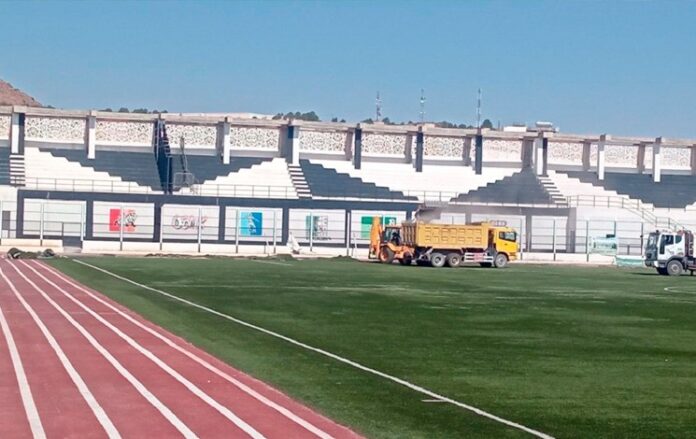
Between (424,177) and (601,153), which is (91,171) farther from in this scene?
(601,153)

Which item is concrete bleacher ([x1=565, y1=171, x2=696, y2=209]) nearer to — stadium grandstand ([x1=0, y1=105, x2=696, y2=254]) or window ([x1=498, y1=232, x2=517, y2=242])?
stadium grandstand ([x1=0, y1=105, x2=696, y2=254])

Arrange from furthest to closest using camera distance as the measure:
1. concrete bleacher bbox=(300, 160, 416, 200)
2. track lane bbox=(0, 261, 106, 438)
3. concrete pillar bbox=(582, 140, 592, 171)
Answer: concrete pillar bbox=(582, 140, 592, 171) → concrete bleacher bbox=(300, 160, 416, 200) → track lane bbox=(0, 261, 106, 438)

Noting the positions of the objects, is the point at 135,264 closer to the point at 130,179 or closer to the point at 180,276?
the point at 180,276

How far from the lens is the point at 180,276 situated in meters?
40.3

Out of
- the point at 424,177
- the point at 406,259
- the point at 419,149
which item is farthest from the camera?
the point at 419,149

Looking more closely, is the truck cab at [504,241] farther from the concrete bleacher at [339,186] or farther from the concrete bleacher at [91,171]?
the concrete bleacher at [91,171]

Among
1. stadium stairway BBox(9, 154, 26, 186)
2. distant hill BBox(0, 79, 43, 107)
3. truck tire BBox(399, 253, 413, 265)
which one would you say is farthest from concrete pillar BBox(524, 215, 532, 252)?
distant hill BBox(0, 79, 43, 107)

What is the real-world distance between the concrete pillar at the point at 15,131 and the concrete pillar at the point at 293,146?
17857mm

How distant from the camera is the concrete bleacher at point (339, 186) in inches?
3046

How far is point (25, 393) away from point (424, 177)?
70.1m

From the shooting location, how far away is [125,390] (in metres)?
13.6

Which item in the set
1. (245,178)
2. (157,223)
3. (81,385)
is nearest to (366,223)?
(245,178)

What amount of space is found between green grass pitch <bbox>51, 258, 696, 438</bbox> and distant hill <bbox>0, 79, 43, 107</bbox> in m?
129

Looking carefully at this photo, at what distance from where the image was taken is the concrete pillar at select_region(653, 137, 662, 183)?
288ft
